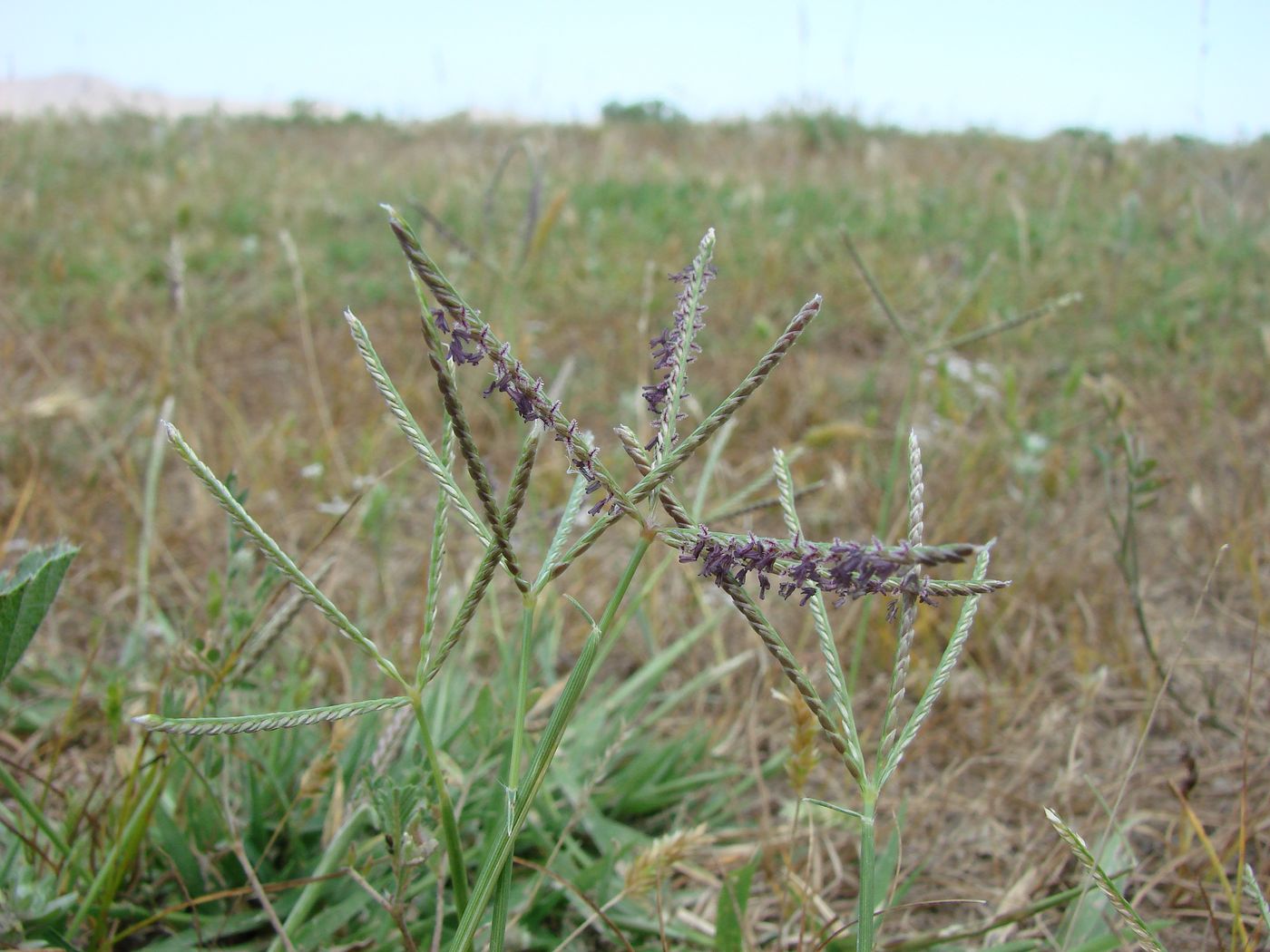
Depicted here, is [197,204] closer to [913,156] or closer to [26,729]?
[26,729]

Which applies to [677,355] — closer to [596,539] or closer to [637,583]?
[596,539]


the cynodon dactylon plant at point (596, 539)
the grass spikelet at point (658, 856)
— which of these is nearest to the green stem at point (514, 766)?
the cynodon dactylon plant at point (596, 539)

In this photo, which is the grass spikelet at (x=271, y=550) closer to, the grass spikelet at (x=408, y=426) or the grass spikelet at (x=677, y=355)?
the grass spikelet at (x=408, y=426)

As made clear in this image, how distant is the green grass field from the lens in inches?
45.2

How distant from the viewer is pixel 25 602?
0.90m

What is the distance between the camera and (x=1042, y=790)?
165 centimetres

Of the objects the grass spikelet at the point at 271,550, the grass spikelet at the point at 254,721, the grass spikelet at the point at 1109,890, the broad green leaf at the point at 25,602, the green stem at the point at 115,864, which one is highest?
the grass spikelet at the point at 271,550

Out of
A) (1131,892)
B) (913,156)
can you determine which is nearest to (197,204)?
(1131,892)

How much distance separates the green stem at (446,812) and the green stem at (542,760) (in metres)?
0.06

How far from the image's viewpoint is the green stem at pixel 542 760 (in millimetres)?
632

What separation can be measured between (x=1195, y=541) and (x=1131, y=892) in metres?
1.26

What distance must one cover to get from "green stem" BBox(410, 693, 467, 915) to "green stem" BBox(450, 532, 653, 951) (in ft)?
0.21

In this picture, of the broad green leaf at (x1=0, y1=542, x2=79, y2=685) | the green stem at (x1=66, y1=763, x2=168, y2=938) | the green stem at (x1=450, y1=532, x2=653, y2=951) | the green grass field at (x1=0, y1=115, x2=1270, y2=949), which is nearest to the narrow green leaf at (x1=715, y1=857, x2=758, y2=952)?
the green grass field at (x1=0, y1=115, x2=1270, y2=949)

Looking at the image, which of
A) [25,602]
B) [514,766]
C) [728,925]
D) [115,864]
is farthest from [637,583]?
[514,766]
